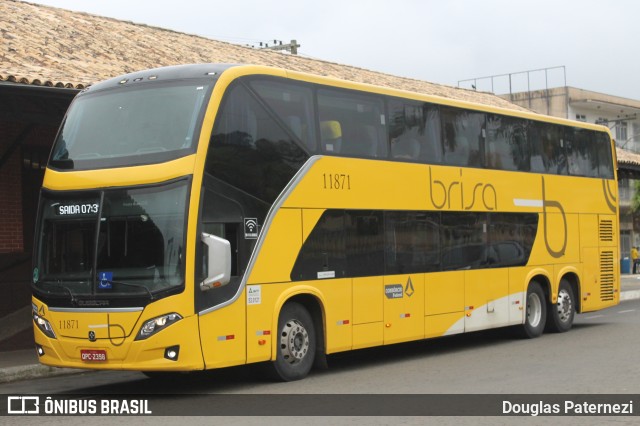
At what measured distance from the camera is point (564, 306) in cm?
1919

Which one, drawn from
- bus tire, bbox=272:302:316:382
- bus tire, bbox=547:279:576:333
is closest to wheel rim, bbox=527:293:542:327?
bus tire, bbox=547:279:576:333

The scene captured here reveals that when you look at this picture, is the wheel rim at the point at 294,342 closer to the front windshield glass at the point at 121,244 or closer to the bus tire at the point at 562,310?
the front windshield glass at the point at 121,244

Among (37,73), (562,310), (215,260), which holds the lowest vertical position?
(562,310)

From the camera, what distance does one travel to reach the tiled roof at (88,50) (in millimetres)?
16141

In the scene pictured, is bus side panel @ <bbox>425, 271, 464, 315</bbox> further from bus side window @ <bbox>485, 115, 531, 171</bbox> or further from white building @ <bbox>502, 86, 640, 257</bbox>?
white building @ <bbox>502, 86, 640, 257</bbox>

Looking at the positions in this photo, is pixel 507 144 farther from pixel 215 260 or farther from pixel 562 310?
pixel 215 260

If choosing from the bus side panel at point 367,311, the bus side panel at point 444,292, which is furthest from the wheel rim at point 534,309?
the bus side panel at point 367,311

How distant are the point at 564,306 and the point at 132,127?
10614 millimetres

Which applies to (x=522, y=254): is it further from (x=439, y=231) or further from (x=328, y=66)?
(x=328, y=66)

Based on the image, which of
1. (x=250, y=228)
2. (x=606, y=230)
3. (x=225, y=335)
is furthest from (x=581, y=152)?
(x=225, y=335)

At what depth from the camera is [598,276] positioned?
2022cm

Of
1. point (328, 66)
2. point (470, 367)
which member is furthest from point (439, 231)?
point (328, 66)

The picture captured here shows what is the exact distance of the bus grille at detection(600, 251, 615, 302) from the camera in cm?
2036

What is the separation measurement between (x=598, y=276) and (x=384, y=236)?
24.9ft
